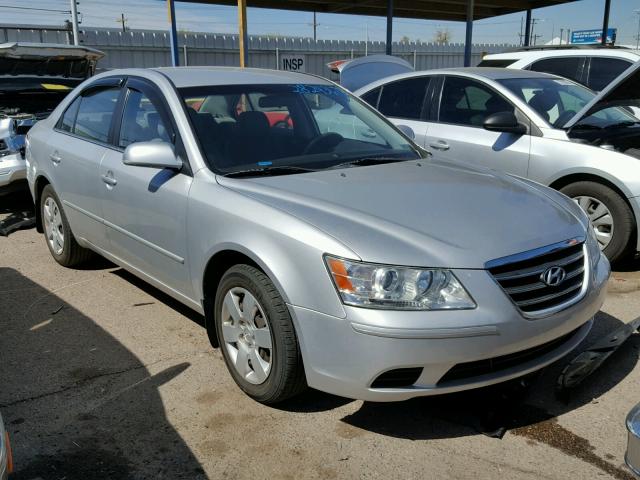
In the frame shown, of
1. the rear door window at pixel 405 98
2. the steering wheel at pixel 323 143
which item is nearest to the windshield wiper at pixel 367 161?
the steering wheel at pixel 323 143

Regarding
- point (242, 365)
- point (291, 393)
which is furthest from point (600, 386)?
point (242, 365)

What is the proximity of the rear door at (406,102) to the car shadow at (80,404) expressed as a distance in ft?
12.3

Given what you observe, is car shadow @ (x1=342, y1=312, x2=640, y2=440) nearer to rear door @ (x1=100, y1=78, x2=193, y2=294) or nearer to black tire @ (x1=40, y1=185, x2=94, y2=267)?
rear door @ (x1=100, y1=78, x2=193, y2=294)

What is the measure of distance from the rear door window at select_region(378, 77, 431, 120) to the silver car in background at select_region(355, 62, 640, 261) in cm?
1

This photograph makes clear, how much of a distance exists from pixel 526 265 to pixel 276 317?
3.73ft

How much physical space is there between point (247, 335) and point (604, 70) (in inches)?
293

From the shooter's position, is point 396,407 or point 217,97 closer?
point 396,407

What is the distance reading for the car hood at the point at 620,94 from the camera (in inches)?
184

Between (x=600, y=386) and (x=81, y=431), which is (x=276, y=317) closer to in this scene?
(x=81, y=431)

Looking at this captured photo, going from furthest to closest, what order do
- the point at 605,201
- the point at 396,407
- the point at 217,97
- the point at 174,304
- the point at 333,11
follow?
the point at 333,11, the point at 605,201, the point at 174,304, the point at 217,97, the point at 396,407

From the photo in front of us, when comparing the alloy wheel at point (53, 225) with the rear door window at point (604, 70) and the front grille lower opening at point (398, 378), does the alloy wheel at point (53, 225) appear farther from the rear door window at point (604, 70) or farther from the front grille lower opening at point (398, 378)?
the rear door window at point (604, 70)

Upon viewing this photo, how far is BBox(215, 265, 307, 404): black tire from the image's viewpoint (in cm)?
281

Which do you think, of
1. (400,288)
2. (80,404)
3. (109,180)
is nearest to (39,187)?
(109,180)

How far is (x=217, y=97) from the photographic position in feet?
12.6
